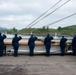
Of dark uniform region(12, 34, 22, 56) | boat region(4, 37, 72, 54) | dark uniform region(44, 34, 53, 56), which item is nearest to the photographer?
dark uniform region(12, 34, 22, 56)

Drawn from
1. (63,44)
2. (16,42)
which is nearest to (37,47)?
(16,42)

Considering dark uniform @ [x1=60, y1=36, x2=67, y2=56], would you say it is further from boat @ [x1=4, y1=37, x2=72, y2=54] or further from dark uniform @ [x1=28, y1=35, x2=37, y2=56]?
dark uniform @ [x1=28, y1=35, x2=37, y2=56]

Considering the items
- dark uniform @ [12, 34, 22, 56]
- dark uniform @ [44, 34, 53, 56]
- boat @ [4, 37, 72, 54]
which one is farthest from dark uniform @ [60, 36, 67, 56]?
dark uniform @ [12, 34, 22, 56]

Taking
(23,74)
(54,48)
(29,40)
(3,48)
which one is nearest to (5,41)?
(3,48)

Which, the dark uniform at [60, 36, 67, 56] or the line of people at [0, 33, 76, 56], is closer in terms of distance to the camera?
the line of people at [0, 33, 76, 56]

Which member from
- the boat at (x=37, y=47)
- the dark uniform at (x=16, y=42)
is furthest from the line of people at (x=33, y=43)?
the boat at (x=37, y=47)

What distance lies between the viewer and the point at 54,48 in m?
18.7

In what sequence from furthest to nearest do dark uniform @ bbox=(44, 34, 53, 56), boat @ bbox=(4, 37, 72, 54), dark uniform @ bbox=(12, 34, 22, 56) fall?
boat @ bbox=(4, 37, 72, 54) → dark uniform @ bbox=(44, 34, 53, 56) → dark uniform @ bbox=(12, 34, 22, 56)

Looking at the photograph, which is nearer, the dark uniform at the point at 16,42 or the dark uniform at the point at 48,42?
the dark uniform at the point at 16,42

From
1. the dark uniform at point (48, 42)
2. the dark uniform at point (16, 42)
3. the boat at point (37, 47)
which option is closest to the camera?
the dark uniform at point (16, 42)

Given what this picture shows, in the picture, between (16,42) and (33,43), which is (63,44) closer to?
(33,43)

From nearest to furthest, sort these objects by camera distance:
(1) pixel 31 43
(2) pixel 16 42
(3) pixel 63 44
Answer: (2) pixel 16 42
(1) pixel 31 43
(3) pixel 63 44

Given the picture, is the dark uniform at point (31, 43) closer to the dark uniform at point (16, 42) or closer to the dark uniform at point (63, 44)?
the dark uniform at point (16, 42)

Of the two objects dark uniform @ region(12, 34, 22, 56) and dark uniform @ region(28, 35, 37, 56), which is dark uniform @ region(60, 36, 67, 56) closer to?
dark uniform @ region(28, 35, 37, 56)
